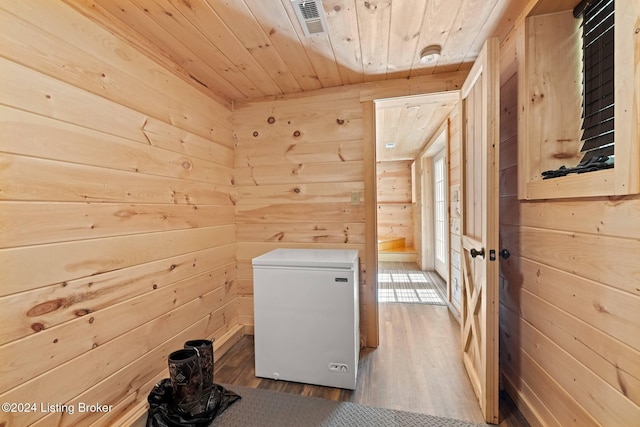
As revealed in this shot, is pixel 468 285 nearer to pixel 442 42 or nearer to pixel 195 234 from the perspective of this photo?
pixel 442 42

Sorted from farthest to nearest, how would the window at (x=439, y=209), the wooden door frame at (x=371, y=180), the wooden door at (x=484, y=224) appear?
the window at (x=439, y=209), the wooden door frame at (x=371, y=180), the wooden door at (x=484, y=224)

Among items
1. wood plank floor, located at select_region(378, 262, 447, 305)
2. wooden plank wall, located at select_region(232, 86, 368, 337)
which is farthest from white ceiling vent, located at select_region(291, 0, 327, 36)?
wood plank floor, located at select_region(378, 262, 447, 305)

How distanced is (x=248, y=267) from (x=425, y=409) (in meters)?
1.70

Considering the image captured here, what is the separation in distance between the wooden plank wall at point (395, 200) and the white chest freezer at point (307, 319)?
15.7 feet

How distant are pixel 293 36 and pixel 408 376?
2340 millimetres

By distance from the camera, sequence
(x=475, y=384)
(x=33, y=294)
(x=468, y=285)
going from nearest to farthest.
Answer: (x=33, y=294)
(x=475, y=384)
(x=468, y=285)

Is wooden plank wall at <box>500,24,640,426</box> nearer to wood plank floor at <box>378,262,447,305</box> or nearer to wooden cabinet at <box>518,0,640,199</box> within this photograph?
wooden cabinet at <box>518,0,640,199</box>

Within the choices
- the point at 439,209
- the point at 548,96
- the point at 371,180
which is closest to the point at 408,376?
the point at 371,180

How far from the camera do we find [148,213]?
1.52 m

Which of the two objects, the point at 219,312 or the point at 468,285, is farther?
the point at 219,312

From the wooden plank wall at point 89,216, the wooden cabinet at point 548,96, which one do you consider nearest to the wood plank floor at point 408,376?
the wooden plank wall at point 89,216

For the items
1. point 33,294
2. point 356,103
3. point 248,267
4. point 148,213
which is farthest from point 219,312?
point 356,103

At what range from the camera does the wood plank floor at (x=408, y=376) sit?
1.53 m

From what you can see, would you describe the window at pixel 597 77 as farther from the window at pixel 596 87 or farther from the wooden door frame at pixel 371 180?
the wooden door frame at pixel 371 180
